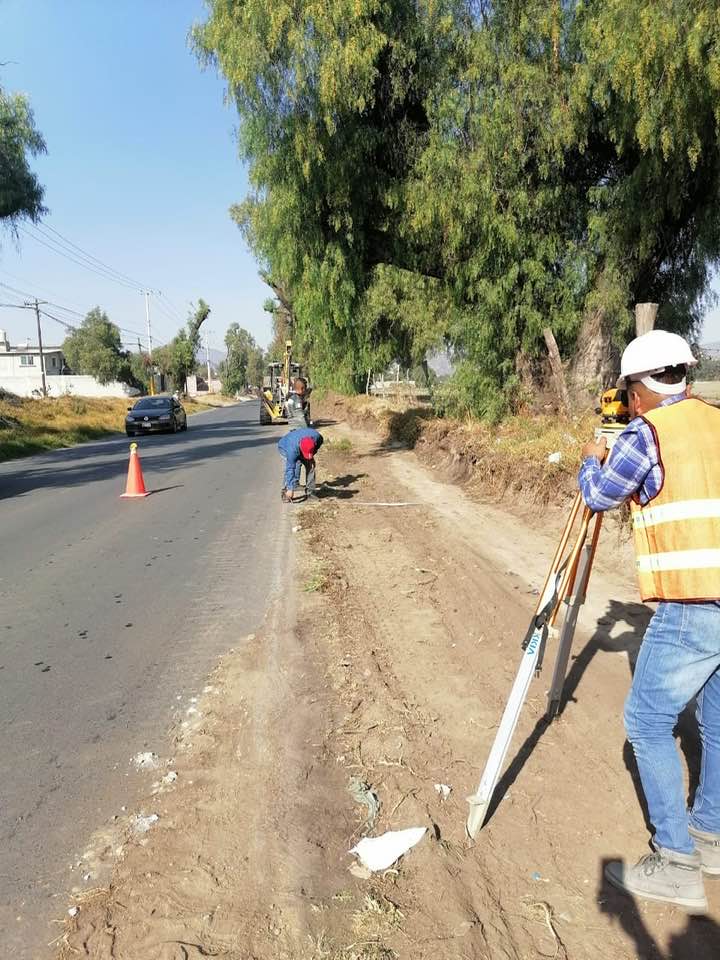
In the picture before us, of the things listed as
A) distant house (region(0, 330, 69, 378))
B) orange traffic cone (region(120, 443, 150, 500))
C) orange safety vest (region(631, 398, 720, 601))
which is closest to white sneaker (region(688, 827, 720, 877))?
orange safety vest (region(631, 398, 720, 601))

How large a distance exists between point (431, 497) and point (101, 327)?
7072 centimetres

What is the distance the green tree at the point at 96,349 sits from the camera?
7200 cm

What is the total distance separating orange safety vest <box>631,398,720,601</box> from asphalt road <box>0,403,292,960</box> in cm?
255

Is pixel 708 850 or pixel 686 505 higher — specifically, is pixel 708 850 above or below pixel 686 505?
below

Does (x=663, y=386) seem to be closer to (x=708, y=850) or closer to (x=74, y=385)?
(x=708, y=850)

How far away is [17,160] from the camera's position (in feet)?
67.2

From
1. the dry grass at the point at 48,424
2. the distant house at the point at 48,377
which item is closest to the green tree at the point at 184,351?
the distant house at the point at 48,377

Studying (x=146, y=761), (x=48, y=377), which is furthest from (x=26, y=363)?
(x=146, y=761)

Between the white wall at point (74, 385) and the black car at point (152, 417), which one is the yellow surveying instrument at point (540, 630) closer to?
the black car at point (152, 417)

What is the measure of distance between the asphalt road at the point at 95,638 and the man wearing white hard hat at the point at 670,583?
2238mm

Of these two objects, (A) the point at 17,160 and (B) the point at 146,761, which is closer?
(B) the point at 146,761

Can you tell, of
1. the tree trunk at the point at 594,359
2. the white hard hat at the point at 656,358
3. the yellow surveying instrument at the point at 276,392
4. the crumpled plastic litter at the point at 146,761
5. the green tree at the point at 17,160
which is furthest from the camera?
the yellow surveying instrument at the point at 276,392

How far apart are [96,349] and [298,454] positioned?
68.4 m

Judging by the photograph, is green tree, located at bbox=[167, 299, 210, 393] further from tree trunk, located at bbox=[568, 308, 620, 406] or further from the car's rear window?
tree trunk, located at bbox=[568, 308, 620, 406]
